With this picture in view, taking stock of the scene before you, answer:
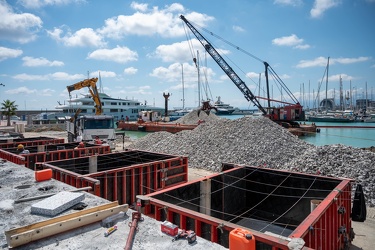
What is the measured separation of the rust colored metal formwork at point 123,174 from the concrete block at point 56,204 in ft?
6.74

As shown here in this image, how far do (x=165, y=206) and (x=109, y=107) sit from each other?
72.2 metres

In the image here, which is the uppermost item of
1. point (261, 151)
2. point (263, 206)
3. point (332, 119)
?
point (332, 119)

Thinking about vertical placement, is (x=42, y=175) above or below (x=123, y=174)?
above

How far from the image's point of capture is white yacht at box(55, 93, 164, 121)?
68750mm

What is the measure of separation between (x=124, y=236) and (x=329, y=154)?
38.0 ft

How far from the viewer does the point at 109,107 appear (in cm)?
7344

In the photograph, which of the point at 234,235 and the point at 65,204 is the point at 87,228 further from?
the point at 234,235

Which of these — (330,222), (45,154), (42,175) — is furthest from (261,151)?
(42,175)

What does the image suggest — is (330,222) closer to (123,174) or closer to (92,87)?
(123,174)

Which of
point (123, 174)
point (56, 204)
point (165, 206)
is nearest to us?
point (56, 204)

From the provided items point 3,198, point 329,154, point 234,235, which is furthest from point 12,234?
point 329,154

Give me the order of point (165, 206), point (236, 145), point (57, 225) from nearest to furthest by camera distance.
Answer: point (57, 225)
point (165, 206)
point (236, 145)

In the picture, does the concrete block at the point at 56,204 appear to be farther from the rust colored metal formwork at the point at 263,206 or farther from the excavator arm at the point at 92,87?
the excavator arm at the point at 92,87

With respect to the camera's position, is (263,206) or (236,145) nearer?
(263,206)
